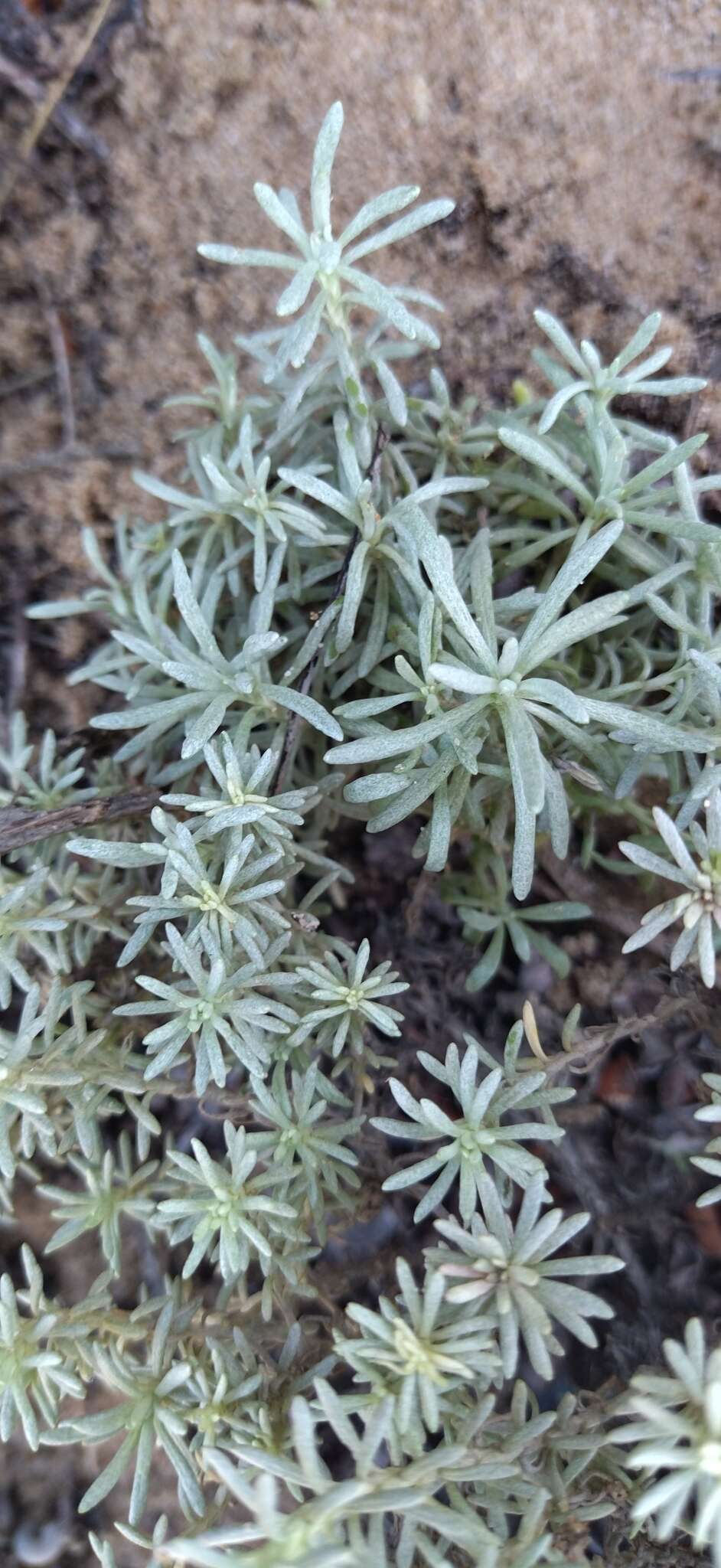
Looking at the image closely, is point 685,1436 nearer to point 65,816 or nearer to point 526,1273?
point 526,1273

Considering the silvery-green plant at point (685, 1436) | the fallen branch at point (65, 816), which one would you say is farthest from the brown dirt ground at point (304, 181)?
the silvery-green plant at point (685, 1436)

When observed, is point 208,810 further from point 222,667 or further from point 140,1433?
point 140,1433

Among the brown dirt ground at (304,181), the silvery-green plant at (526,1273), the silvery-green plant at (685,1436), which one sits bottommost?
the silvery-green plant at (685,1436)

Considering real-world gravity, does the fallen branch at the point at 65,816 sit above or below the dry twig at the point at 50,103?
below

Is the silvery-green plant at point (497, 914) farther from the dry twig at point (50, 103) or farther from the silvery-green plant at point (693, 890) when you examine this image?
the dry twig at point (50, 103)

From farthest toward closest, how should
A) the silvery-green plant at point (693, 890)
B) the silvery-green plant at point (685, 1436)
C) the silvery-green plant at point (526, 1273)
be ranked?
the silvery-green plant at point (693, 890), the silvery-green plant at point (526, 1273), the silvery-green plant at point (685, 1436)

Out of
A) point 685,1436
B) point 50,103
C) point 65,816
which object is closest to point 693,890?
point 685,1436

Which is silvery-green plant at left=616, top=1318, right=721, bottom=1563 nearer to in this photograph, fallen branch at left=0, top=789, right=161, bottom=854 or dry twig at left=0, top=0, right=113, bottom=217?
fallen branch at left=0, top=789, right=161, bottom=854

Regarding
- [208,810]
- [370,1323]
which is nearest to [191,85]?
[208,810]

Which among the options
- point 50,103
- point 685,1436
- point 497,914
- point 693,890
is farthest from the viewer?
point 50,103
